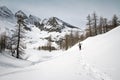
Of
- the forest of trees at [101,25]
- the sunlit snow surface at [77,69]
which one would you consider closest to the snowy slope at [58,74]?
the sunlit snow surface at [77,69]

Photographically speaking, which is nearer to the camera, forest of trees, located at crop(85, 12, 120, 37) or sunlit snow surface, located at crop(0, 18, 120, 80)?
sunlit snow surface, located at crop(0, 18, 120, 80)

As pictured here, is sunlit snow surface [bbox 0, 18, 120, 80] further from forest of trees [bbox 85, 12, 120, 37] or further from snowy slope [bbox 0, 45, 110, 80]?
forest of trees [bbox 85, 12, 120, 37]

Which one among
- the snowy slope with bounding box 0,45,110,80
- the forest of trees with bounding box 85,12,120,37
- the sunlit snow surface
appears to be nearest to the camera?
the snowy slope with bounding box 0,45,110,80

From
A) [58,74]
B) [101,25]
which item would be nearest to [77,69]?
[58,74]

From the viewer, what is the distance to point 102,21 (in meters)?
67.6

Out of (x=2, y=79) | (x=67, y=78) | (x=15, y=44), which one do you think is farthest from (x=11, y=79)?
(x=15, y=44)

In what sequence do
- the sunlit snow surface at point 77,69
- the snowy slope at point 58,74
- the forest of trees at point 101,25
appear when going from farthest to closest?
the forest of trees at point 101,25 → the sunlit snow surface at point 77,69 → the snowy slope at point 58,74

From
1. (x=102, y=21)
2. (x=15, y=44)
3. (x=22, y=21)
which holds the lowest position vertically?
(x=15, y=44)

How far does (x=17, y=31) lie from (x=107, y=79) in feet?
88.2

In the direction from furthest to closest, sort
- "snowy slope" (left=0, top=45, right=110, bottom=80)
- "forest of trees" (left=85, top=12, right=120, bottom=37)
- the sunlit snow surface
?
"forest of trees" (left=85, top=12, right=120, bottom=37), the sunlit snow surface, "snowy slope" (left=0, top=45, right=110, bottom=80)

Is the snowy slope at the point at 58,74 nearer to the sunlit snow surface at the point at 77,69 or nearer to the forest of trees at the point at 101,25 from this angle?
the sunlit snow surface at the point at 77,69

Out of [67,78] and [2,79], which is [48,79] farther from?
[2,79]


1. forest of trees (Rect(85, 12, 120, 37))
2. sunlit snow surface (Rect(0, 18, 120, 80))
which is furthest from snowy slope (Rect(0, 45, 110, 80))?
forest of trees (Rect(85, 12, 120, 37))

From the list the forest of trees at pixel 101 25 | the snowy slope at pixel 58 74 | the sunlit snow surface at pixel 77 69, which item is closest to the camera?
the snowy slope at pixel 58 74
